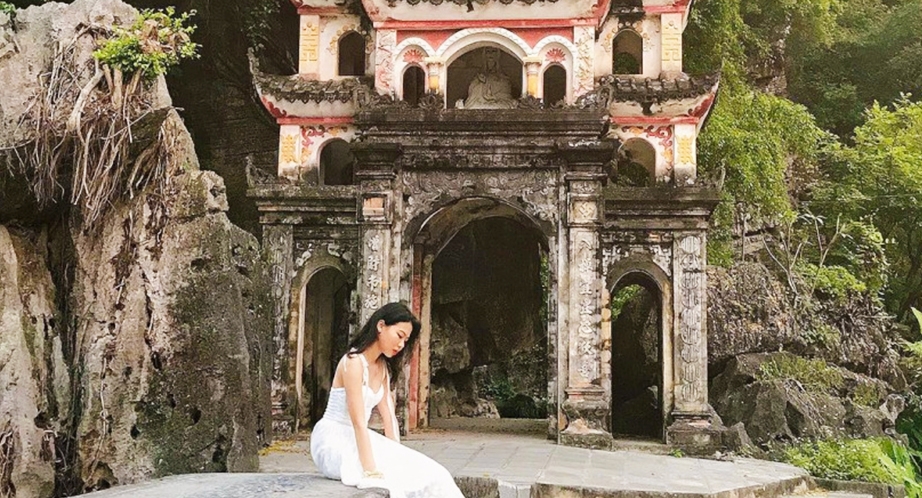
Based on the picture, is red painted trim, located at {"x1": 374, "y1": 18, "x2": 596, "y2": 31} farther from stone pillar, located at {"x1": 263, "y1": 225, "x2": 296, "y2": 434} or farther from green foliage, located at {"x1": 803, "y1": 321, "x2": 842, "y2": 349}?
green foliage, located at {"x1": 803, "y1": 321, "x2": 842, "y2": 349}

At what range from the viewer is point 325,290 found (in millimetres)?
13625

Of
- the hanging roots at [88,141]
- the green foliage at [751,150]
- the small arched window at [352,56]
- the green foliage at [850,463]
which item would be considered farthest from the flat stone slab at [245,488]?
the green foliage at [751,150]

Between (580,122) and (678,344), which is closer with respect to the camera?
(580,122)

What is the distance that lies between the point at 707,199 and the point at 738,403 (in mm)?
3375

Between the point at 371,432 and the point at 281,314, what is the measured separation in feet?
25.2

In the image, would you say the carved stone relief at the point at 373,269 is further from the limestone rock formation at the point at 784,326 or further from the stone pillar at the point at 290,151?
the limestone rock formation at the point at 784,326

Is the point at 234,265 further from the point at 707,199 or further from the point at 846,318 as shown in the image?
the point at 846,318

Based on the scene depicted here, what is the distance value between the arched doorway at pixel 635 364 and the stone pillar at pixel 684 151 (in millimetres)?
2519

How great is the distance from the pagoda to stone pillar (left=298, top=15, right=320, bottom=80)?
3 cm

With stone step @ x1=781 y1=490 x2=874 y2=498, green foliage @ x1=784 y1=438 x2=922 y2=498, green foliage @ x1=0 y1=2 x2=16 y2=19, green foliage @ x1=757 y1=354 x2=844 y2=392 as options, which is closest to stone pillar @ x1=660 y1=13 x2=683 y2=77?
green foliage @ x1=757 y1=354 x2=844 y2=392

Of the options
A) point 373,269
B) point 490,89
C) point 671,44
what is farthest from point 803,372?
point 373,269

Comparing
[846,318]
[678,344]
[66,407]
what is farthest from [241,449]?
[846,318]

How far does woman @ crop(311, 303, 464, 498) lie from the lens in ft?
15.5

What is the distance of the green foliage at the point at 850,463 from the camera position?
33.3 feet
